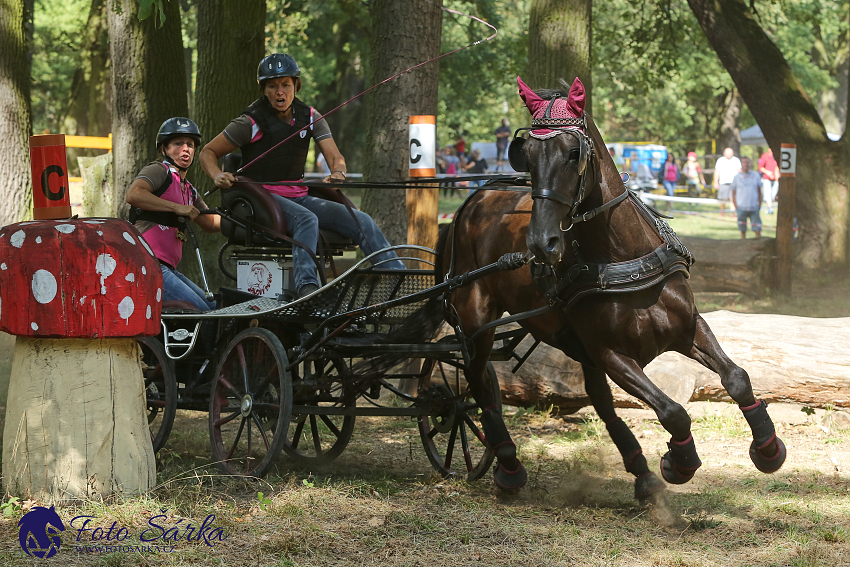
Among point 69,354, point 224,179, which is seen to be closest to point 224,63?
point 224,179

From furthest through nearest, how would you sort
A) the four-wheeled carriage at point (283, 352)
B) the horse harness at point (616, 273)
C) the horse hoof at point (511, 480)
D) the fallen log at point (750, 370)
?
the fallen log at point (750, 370), the four-wheeled carriage at point (283, 352), the horse hoof at point (511, 480), the horse harness at point (616, 273)

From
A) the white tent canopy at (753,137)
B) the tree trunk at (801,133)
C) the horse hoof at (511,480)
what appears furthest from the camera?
the white tent canopy at (753,137)

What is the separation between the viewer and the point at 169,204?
232 inches

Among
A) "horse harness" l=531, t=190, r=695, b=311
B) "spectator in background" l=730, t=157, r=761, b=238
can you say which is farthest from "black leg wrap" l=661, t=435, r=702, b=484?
"spectator in background" l=730, t=157, r=761, b=238

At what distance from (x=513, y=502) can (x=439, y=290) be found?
1227 millimetres

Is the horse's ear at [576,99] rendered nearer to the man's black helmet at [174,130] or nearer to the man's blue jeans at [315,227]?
the man's blue jeans at [315,227]

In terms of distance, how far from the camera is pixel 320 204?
5855 millimetres

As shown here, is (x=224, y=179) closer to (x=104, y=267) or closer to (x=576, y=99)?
(x=104, y=267)

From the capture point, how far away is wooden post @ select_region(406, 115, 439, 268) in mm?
6648

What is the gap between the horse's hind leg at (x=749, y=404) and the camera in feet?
14.3

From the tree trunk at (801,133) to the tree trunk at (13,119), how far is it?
994cm

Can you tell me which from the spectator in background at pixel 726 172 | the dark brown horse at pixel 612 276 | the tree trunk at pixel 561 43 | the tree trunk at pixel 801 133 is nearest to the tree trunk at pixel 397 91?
the tree trunk at pixel 561 43

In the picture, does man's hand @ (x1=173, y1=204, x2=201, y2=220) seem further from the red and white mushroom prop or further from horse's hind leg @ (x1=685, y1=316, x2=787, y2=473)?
horse's hind leg @ (x1=685, y1=316, x2=787, y2=473)

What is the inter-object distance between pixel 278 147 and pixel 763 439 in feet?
11.0
